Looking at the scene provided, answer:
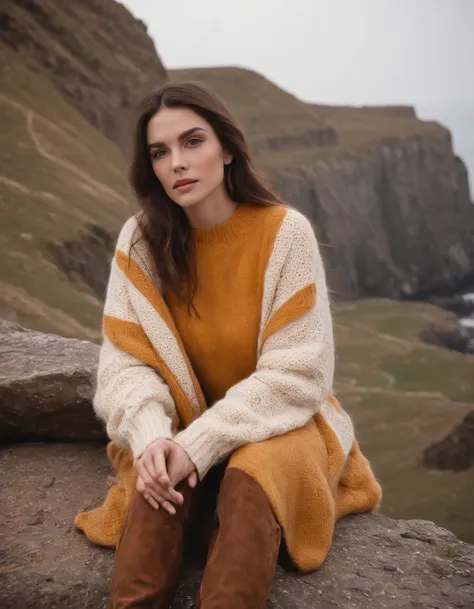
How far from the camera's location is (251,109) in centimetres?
8794

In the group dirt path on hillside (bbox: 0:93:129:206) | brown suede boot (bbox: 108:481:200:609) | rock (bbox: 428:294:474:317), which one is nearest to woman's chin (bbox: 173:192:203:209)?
brown suede boot (bbox: 108:481:200:609)

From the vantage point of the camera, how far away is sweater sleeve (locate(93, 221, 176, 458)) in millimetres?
3904

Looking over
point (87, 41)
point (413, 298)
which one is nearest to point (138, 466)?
point (87, 41)

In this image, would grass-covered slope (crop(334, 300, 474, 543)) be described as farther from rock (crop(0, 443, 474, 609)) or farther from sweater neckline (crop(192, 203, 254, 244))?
sweater neckline (crop(192, 203, 254, 244))

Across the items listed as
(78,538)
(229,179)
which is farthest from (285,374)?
(78,538)

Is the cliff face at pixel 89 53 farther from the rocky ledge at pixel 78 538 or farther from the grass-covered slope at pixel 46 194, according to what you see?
the rocky ledge at pixel 78 538

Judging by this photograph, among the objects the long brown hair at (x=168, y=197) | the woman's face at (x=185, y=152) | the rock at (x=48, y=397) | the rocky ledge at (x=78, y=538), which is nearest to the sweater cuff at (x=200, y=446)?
the rocky ledge at (x=78, y=538)

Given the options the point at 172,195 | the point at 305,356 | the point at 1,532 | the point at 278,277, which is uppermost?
the point at 172,195

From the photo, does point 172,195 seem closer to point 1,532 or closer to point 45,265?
point 1,532

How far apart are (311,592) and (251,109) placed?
87.2m

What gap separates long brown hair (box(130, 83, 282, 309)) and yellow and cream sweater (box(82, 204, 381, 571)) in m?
0.07

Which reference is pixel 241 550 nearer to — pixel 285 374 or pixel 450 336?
pixel 285 374

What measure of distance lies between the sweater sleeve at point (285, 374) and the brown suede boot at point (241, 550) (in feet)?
0.91

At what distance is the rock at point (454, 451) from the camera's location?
22359 mm
